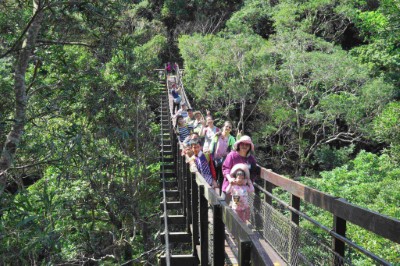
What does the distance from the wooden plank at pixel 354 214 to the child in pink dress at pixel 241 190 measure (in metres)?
0.47

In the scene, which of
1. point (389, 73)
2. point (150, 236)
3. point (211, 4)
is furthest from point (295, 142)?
point (211, 4)

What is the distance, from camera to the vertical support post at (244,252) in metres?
1.54

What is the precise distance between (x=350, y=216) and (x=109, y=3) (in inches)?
126

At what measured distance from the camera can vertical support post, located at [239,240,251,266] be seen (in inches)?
60.7

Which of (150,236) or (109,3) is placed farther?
(150,236)

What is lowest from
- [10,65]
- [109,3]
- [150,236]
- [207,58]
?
[150,236]

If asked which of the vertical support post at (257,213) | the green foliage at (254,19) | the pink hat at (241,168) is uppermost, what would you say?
the green foliage at (254,19)

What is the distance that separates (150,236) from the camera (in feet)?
39.7

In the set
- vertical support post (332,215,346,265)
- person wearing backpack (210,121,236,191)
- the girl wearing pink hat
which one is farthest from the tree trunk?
vertical support post (332,215,346,265)

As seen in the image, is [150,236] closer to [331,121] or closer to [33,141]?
[33,141]

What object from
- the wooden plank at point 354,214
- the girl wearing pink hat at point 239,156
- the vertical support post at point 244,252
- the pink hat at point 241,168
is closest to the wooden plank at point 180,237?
the girl wearing pink hat at point 239,156

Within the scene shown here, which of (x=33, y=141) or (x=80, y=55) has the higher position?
(x=80, y=55)

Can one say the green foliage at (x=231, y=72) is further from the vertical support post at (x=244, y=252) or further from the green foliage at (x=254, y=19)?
the vertical support post at (x=244, y=252)

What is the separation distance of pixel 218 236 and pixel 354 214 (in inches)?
31.4
